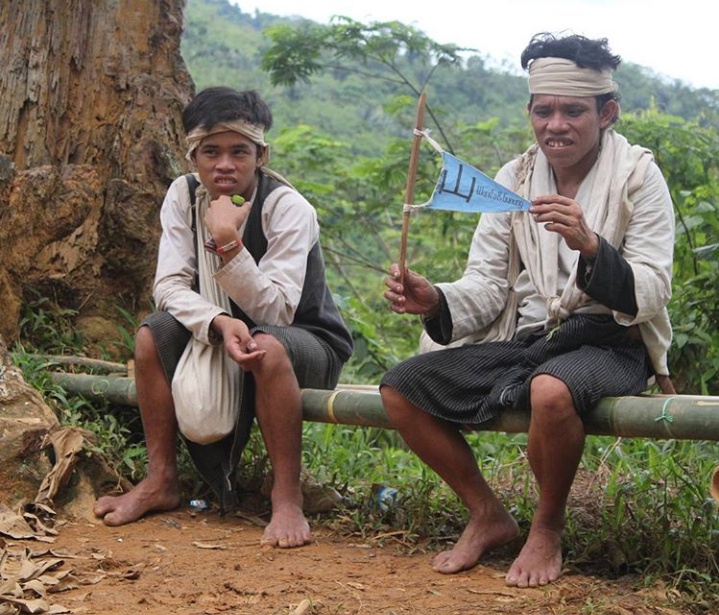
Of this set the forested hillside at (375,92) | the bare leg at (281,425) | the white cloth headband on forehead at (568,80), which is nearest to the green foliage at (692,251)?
the white cloth headband on forehead at (568,80)

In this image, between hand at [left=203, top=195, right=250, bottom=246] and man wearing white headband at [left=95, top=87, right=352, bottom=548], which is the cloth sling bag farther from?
hand at [left=203, top=195, right=250, bottom=246]

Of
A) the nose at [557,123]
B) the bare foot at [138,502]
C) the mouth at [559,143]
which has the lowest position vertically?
the bare foot at [138,502]

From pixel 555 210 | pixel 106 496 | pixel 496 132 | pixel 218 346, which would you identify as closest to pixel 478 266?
pixel 555 210

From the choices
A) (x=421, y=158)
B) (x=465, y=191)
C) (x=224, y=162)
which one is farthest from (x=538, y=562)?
(x=421, y=158)

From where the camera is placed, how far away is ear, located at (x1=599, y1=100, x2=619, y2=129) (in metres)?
3.67

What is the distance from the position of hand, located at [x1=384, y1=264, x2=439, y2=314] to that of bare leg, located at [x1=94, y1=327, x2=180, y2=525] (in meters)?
1.04

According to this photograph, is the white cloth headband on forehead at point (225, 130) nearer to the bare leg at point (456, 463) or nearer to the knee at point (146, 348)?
the knee at point (146, 348)

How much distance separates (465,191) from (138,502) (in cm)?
176

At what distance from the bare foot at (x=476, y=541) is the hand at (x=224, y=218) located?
4.38 ft

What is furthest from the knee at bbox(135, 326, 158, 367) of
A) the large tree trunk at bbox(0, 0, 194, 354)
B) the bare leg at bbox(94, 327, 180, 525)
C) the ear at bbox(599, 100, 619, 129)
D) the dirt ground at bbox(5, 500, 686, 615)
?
the ear at bbox(599, 100, 619, 129)

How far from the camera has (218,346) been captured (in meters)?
4.07

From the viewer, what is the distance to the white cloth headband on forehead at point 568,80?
359cm

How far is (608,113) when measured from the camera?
3.69 m

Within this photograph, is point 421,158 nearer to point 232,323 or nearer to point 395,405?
point 232,323
